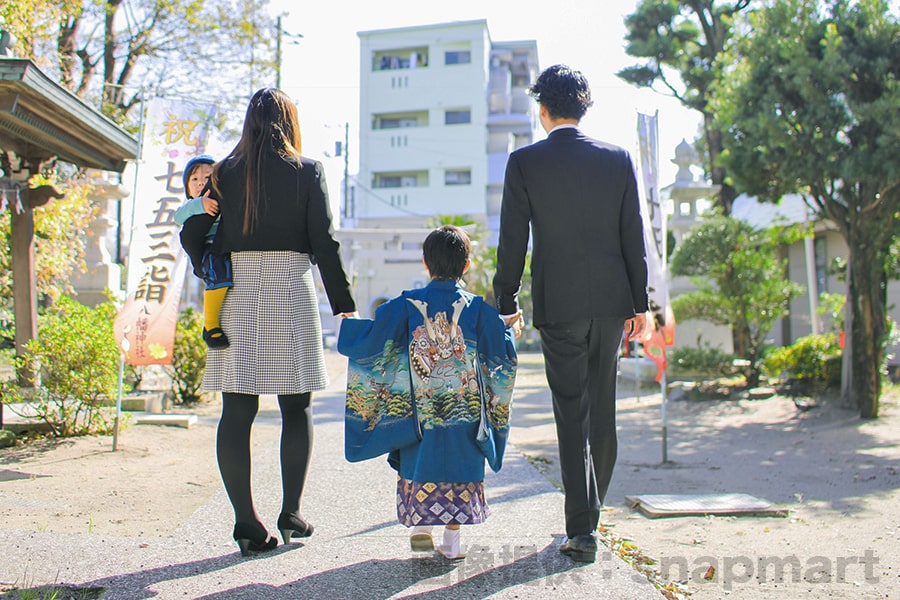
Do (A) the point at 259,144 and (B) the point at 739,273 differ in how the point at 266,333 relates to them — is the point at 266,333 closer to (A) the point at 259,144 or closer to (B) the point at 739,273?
(A) the point at 259,144

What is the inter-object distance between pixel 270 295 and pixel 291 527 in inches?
36.0

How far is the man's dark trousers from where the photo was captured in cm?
319

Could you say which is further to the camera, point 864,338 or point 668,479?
point 864,338

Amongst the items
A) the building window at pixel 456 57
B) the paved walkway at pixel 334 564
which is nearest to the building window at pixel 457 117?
the building window at pixel 456 57

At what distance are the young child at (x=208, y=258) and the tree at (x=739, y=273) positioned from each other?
11.0m

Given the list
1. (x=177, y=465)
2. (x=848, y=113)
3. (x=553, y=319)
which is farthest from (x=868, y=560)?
(x=848, y=113)

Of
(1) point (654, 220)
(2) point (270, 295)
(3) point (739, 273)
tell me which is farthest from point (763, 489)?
(3) point (739, 273)

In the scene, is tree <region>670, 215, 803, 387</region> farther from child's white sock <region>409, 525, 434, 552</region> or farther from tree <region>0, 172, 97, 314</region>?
child's white sock <region>409, 525, 434, 552</region>

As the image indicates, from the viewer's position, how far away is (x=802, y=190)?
10102mm

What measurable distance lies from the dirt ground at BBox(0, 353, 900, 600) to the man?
2.00 feet

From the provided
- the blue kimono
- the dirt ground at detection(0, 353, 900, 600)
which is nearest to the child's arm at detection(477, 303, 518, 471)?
the blue kimono

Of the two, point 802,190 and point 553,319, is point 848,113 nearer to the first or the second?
point 802,190

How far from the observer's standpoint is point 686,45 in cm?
1902

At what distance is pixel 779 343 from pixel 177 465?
17.8 metres
